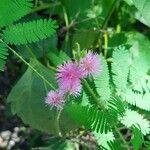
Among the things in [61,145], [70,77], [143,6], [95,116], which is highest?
[143,6]

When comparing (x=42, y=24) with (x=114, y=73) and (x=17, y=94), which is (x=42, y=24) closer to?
(x=114, y=73)

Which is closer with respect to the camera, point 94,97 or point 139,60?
point 94,97

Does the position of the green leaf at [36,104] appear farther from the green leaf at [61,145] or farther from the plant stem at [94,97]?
the plant stem at [94,97]

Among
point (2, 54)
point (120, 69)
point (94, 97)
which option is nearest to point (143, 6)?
point (120, 69)

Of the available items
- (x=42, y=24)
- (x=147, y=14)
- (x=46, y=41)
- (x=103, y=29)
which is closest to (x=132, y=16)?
(x=103, y=29)

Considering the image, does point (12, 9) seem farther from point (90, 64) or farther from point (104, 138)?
point (104, 138)

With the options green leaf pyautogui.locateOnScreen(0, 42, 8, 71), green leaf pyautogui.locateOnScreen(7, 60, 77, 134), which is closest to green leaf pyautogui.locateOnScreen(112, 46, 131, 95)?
green leaf pyautogui.locateOnScreen(7, 60, 77, 134)

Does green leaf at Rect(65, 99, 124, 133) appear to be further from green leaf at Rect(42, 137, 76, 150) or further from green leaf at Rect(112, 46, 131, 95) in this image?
green leaf at Rect(42, 137, 76, 150)

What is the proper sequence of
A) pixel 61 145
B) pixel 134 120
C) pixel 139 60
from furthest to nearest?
pixel 139 60, pixel 61 145, pixel 134 120
